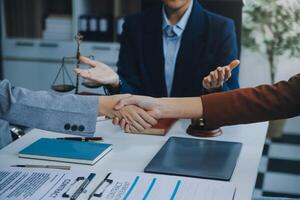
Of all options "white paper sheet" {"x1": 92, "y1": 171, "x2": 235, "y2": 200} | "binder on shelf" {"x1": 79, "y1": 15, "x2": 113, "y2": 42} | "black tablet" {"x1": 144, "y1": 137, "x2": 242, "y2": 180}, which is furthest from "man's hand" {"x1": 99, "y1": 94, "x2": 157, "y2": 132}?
"binder on shelf" {"x1": 79, "y1": 15, "x2": 113, "y2": 42}

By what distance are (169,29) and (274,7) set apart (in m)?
1.79

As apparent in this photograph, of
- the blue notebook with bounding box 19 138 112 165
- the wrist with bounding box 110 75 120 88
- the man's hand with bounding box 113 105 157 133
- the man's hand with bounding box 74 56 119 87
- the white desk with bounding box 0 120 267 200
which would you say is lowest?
the white desk with bounding box 0 120 267 200

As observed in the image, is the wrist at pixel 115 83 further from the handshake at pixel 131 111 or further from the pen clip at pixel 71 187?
the pen clip at pixel 71 187

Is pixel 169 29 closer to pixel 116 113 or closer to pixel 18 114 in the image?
pixel 116 113

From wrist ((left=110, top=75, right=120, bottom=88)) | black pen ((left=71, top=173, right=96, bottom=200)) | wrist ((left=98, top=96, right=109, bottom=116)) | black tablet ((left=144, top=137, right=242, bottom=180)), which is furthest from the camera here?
wrist ((left=110, top=75, right=120, bottom=88))

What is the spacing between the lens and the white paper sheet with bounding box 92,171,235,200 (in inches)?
48.6


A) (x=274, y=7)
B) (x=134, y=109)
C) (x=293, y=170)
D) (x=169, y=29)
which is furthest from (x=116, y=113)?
(x=274, y=7)

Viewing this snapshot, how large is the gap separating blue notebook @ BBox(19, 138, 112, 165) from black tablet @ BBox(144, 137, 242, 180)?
17cm

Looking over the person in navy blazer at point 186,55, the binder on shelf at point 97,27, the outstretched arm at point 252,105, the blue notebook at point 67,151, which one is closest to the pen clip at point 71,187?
the blue notebook at point 67,151

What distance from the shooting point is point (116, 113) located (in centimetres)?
171

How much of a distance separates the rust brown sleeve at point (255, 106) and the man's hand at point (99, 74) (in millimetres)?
484

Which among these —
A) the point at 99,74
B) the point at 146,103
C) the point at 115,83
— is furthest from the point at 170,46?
the point at 146,103

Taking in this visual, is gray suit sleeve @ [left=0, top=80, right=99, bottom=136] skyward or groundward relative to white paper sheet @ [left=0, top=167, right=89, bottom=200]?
skyward

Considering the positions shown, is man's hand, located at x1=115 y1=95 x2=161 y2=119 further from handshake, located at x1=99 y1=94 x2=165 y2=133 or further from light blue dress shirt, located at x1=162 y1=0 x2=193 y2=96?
light blue dress shirt, located at x1=162 y1=0 x2=193 y2=96
